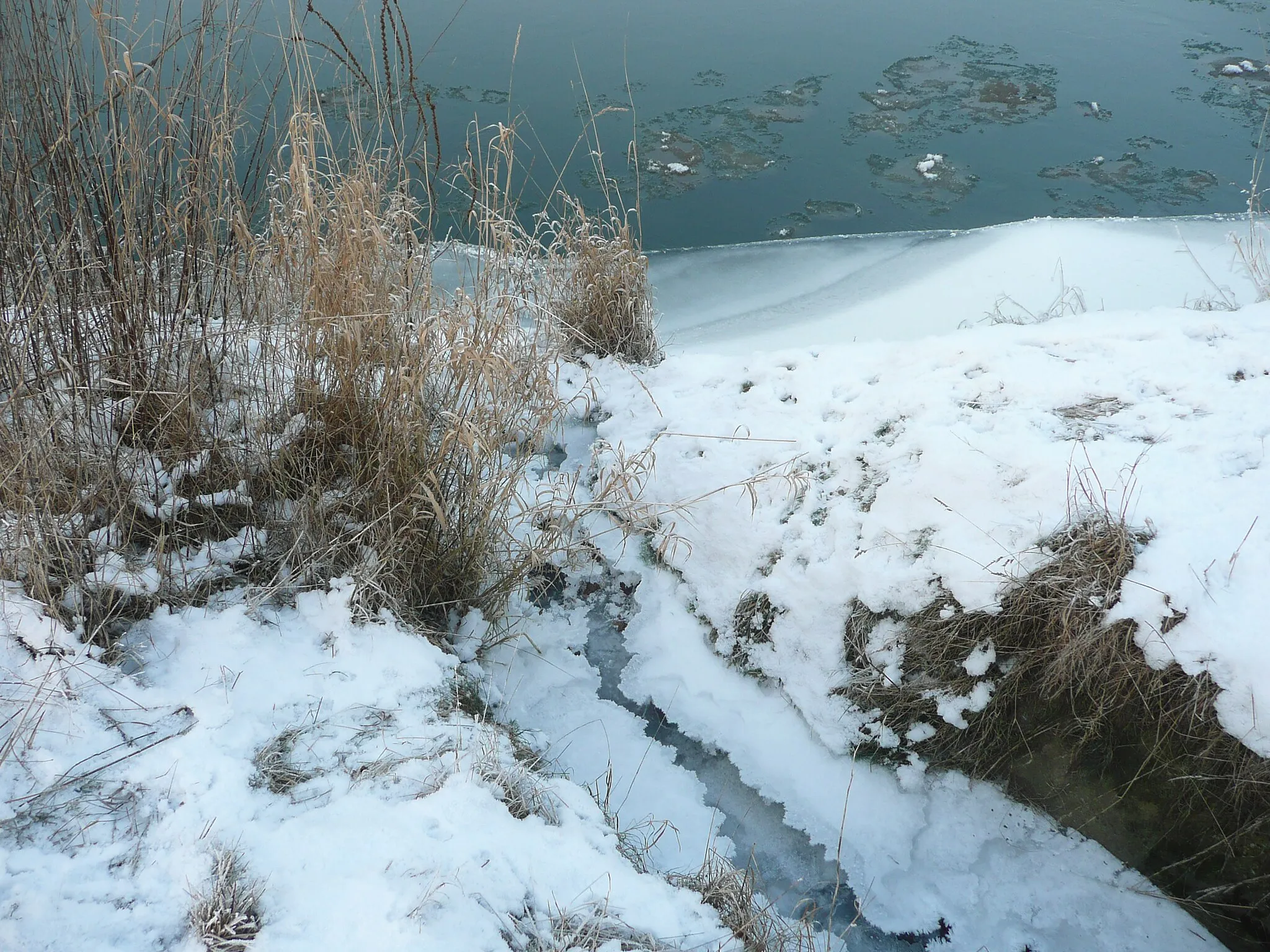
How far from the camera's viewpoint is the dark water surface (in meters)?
4.22

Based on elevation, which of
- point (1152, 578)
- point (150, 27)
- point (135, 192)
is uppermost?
point (150, 27)

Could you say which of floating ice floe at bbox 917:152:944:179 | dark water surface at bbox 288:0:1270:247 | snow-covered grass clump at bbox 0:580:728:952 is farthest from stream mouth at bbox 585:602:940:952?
floating ice floe at bbox 917:152:944:179

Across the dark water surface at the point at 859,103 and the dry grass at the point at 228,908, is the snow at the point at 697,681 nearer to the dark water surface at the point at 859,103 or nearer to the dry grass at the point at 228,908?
the dry grass at the point at 228,908

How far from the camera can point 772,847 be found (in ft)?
6.01

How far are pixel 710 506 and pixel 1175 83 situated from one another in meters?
4.78

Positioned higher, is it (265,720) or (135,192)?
(135,192)

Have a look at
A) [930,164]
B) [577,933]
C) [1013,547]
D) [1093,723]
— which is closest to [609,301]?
[1013,547]

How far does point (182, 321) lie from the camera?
1857 mm

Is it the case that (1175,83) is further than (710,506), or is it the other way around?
(1175,83)

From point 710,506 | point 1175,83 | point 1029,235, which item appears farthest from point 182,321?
point 1175,83

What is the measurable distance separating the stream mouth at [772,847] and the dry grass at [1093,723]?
0.30 m

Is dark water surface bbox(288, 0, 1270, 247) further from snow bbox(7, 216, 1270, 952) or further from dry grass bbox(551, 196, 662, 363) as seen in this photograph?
snow bbox(7, 216, 1270, 952)

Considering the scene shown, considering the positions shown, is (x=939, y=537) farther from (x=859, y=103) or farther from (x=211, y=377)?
(x=859, y=103)

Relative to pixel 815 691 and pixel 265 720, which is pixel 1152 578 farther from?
pixel 265 720
